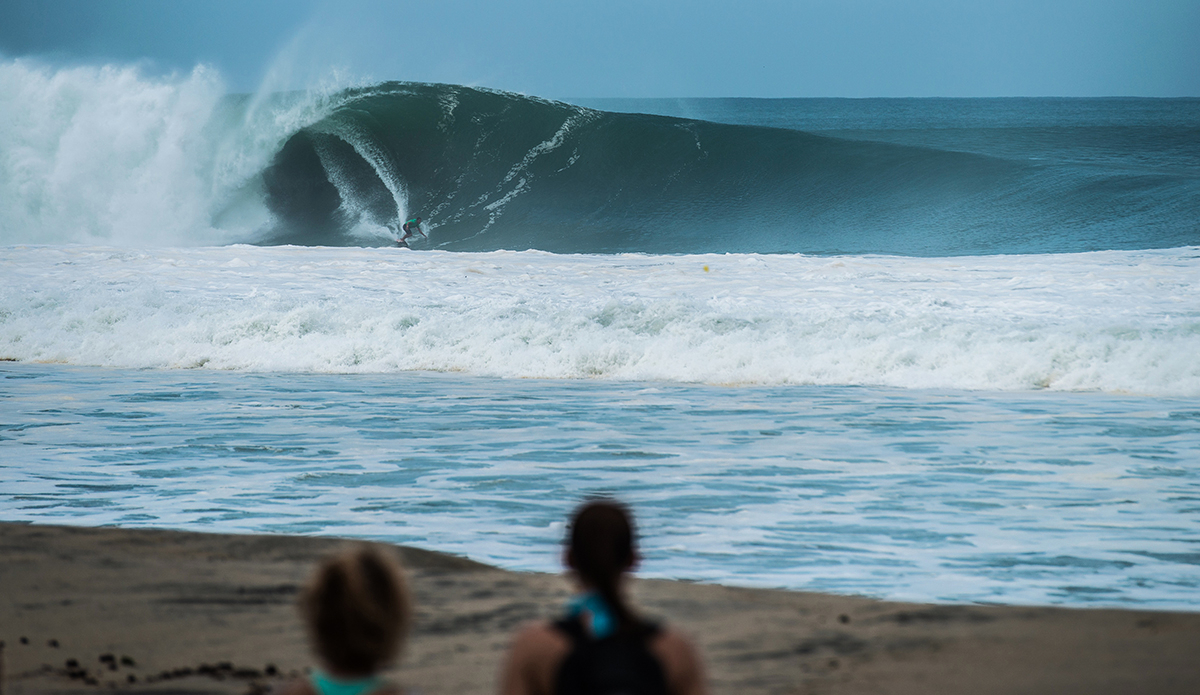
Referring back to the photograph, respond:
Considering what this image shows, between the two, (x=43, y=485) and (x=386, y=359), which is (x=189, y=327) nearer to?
(x=386, y=359)

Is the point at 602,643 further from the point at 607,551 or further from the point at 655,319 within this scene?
the point at 655,319

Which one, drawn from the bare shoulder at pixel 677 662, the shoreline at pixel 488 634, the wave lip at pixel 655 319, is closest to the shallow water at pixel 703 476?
the shoreline at pixel 488 634

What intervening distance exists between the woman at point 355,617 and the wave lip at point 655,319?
10.4 metres

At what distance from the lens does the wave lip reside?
11.6 metres

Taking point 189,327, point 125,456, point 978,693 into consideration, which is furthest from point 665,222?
point 978,693

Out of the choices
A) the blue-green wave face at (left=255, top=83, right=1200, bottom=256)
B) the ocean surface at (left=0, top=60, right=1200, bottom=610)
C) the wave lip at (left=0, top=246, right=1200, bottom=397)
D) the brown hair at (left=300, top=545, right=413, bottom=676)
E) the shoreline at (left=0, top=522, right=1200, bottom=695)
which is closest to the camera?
the brown hair at (left=300, top=545, right=413, bottom=676)

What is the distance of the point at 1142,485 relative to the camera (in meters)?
6.41

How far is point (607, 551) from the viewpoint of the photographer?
173cm

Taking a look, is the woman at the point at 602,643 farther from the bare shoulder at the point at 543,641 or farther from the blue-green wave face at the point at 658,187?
the blue-green wave face at the point at 658,187

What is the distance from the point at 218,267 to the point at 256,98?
14455 millimetres

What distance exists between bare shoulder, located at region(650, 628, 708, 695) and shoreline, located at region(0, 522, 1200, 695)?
4.57 feet

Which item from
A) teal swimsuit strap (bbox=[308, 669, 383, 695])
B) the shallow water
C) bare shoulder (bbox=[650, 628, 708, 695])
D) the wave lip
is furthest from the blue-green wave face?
teal swimsuit strap (bbox=[308, 669, 383, 695])

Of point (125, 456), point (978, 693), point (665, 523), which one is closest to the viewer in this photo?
point (978, 693)

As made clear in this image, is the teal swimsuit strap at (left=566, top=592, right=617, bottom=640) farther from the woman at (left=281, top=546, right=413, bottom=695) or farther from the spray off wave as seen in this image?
the spray off wave
